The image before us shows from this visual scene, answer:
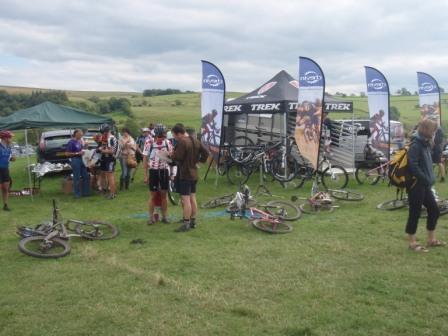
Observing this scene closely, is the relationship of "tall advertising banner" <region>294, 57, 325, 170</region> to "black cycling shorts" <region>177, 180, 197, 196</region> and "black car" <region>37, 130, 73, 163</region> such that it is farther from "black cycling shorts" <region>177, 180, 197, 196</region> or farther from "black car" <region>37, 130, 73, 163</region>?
"black car" <region>37, 130, 73, 163</region>

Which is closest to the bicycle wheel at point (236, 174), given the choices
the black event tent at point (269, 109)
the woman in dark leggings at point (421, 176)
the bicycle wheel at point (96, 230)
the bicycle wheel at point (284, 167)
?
the bicycle wheel at point (284, 167)

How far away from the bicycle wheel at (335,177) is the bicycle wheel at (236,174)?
7.16ft

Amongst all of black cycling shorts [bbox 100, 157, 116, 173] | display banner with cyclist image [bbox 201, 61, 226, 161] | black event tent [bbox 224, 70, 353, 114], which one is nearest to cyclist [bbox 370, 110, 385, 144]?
black event tent [bbox 224, 70, 353, 114]

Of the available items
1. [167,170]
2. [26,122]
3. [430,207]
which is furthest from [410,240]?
[26,122]

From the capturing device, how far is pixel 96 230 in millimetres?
6977

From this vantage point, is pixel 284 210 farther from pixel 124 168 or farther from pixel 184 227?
pixel 124 168

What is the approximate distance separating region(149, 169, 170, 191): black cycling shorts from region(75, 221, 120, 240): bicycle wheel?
3.07 ft

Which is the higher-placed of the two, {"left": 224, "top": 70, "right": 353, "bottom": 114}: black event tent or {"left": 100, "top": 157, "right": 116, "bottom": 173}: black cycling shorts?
{"left": 224, "top": 70, "right": 353, "bottom": 114}: black event tent

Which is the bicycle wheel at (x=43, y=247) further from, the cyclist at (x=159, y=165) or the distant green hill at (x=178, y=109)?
the distant green hill at (x=178, y=109)

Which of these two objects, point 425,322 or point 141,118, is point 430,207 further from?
point 141,118

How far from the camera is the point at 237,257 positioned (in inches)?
233

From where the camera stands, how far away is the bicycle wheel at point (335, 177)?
11.8 metres

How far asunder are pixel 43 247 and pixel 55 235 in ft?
0.87

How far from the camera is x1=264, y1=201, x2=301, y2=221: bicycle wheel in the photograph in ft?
26.6
